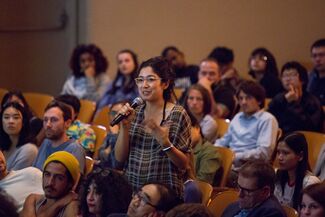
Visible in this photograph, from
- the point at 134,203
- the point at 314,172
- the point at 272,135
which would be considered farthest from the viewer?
the point at 272,135

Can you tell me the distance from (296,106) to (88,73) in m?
2.27

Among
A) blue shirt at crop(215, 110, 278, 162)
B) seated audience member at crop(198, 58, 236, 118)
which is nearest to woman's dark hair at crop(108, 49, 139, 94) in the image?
seated audience member at crop(198, 58, 236, 118)

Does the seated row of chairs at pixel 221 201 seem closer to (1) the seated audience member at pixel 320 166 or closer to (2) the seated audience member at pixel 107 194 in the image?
(2) the seated audience member at pixel 107 194

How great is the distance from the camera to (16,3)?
794cm

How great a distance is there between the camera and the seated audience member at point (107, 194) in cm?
389

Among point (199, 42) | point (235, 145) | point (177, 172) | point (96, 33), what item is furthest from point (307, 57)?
point (177, 172)

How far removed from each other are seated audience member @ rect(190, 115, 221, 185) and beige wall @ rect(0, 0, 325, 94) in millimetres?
3022

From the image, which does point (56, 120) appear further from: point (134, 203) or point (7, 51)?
point (7, 51)

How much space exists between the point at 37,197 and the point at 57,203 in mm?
185

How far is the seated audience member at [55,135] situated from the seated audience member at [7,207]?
1.69 feet

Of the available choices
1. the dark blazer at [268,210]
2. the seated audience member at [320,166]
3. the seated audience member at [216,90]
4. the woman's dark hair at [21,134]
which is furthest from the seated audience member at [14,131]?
the dark blazer at [268,210]

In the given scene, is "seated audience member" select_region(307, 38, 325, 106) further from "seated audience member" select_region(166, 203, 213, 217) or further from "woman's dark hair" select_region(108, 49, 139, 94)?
"seated audience member" select_region(166, 203, 213, 217)

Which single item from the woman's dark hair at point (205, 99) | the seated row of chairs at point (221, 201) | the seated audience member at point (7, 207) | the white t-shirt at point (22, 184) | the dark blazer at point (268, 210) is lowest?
the seated audience member at point (7, 207)

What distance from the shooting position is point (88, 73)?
7445mm
